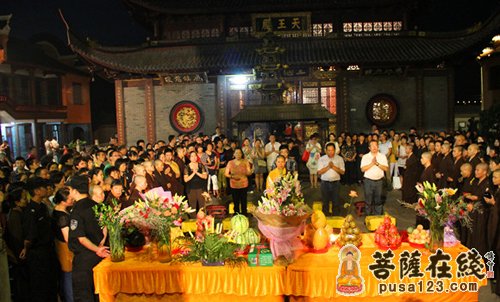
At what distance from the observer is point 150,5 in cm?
2033

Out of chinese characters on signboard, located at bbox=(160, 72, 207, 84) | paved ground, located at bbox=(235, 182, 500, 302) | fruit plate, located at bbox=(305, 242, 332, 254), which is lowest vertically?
paved ground, located at bbox=(235, 182, 500, 302)

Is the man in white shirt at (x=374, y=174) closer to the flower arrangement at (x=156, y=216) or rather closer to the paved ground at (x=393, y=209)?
the paved ground at (x=393, y=209)

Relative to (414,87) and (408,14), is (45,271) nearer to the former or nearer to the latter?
(414,87)

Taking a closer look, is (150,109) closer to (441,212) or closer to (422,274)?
(441,212)

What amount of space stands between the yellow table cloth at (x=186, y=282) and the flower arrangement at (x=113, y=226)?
0.13 metres

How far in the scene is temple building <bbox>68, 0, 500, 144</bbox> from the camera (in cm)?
1884

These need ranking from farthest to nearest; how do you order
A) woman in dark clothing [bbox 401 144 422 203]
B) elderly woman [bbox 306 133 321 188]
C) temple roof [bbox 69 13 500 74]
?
temple roof [bbox 69 13 500 74]
elderly woman [bbox 306 133 321 188]
woman in dark clothing [bbox 401 144 422 203]

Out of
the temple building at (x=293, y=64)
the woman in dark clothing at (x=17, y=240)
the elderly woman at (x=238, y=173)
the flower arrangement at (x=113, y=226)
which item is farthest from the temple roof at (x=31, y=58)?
the flower arrangement at (x=113, y=226)

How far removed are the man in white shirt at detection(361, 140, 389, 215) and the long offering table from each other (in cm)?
364

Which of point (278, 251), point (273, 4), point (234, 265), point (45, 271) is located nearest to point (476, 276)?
point (278, 251)

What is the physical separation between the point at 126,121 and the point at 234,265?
56.7 feet

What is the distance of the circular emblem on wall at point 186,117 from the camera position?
2022cm

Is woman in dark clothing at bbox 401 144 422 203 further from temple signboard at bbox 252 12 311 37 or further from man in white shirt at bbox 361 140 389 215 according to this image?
temple signboard at bbox 252 12 311 37

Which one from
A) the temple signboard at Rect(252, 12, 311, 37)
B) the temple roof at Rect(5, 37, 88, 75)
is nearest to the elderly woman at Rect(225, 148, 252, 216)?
the temple signboard at Rect(252, 12, 311, 37)
